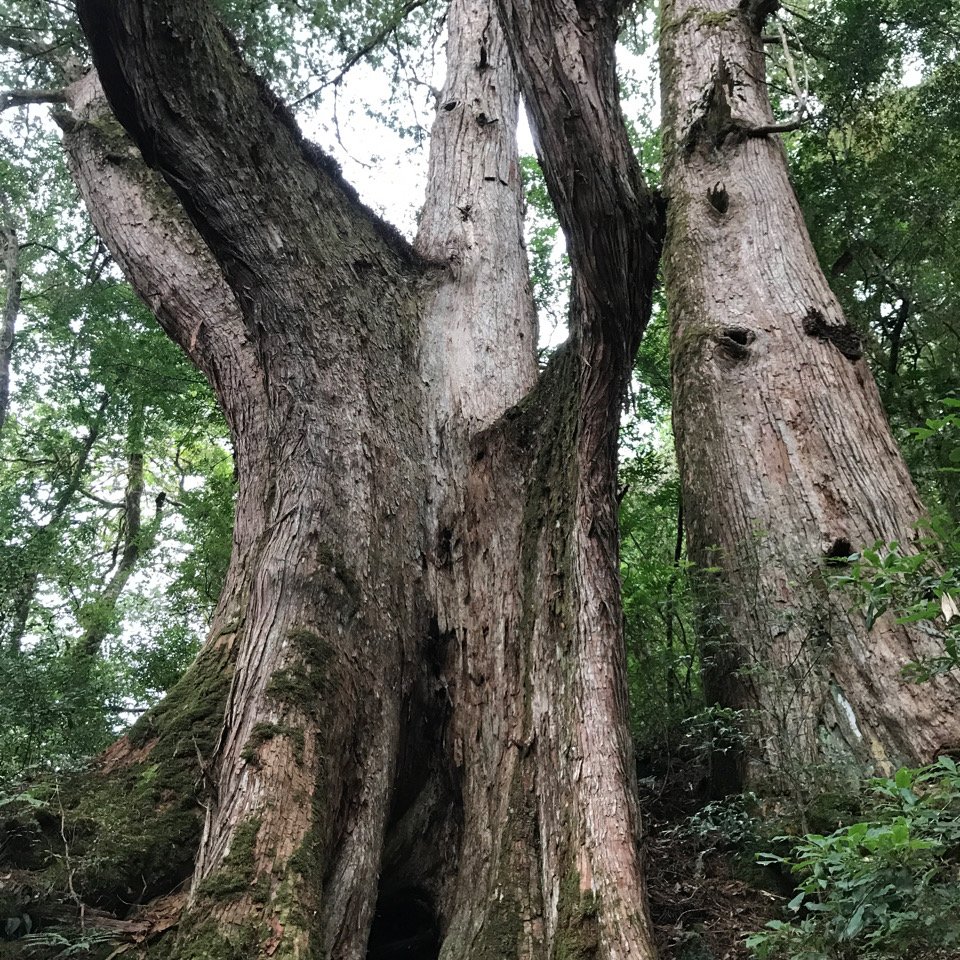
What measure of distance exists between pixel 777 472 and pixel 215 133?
9.72 feet

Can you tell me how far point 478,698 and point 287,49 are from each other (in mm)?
7879

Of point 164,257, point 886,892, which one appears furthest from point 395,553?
point 164,257

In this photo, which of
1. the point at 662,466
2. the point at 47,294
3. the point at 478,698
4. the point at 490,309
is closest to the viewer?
the point at 478,698

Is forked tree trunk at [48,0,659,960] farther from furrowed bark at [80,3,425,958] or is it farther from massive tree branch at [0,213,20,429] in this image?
massive tree branch at [0,213,20,429]

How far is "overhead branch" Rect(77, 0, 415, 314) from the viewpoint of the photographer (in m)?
3.17

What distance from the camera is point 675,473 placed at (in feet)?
25.9

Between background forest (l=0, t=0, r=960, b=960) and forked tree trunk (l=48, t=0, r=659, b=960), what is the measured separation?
0.65 meters

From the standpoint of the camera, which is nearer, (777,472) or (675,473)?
(777,472)

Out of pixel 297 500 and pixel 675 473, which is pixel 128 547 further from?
pixel 297 500

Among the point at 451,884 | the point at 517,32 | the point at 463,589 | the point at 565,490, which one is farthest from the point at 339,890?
the point at 517,32

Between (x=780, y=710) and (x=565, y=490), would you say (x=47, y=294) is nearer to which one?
(x=565, y=490)

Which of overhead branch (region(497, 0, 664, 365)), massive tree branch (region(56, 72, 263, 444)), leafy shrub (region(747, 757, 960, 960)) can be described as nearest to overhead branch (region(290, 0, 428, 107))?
massive tree branch (region(56, 72, 263, 444))

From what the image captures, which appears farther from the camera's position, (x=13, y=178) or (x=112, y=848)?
(x=13, y=178)

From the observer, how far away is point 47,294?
38.4ft
